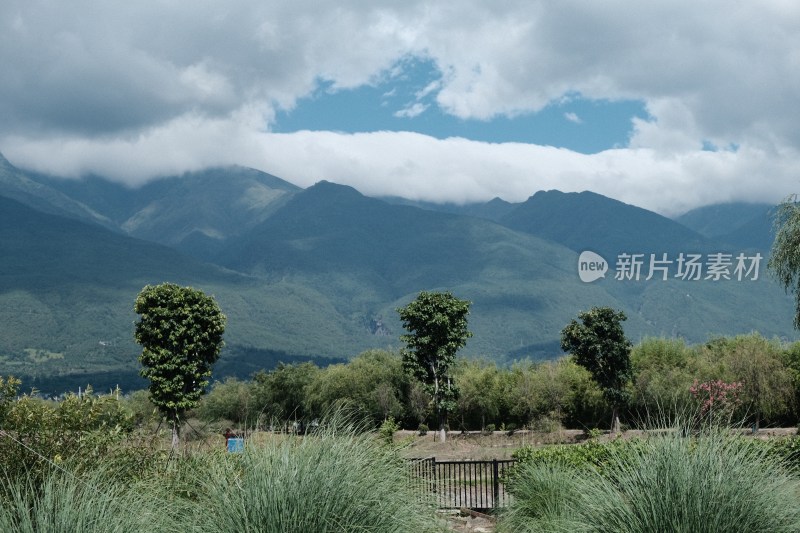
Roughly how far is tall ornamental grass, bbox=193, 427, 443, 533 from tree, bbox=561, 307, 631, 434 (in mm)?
33166

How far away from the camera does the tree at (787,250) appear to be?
21.5 m

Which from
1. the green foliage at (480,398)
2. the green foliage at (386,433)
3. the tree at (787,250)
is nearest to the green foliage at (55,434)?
the green foliage at (386,433)

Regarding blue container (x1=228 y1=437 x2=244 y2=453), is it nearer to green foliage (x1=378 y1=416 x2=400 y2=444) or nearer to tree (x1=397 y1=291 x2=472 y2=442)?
green foliage (x1=378 y1=416 x2=400 y2=444)

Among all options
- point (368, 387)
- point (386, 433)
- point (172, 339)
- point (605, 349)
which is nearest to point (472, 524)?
point (386, 433)

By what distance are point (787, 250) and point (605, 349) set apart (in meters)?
18.0

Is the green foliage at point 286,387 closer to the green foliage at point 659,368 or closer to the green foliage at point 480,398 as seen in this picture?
the green foliage at point 480,398

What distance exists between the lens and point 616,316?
39750 mm

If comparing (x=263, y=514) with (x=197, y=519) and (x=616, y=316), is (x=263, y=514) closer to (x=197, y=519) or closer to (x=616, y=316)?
(x=197, y=519)

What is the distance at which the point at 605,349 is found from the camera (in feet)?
128

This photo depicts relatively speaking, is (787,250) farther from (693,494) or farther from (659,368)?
(659,368)

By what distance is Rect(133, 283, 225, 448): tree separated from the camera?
33.1 meters

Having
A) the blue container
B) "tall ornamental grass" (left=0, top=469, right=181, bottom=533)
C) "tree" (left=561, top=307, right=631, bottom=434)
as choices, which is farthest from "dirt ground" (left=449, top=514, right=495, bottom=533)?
"tree" (left=561, top=307, right=631, bottom=434)

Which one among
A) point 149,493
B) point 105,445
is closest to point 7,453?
point 105,445

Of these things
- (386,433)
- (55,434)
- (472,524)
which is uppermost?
(55,434)
